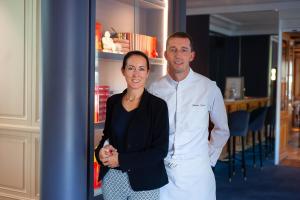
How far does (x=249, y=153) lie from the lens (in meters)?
8.22

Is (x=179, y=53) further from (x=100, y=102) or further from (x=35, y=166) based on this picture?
(x=35, y=166)

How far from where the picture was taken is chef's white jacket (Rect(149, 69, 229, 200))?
7.59ft

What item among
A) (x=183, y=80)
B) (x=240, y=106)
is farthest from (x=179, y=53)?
(x=240, y=106)

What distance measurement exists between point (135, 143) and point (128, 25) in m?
2.22

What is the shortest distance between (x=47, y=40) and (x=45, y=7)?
21cm

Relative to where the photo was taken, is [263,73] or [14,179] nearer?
[14,179]

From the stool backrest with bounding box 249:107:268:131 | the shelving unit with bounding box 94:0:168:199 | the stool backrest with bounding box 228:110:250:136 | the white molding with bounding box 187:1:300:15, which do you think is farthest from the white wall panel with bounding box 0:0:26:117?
the white molding with bounding box 187:1:300:15

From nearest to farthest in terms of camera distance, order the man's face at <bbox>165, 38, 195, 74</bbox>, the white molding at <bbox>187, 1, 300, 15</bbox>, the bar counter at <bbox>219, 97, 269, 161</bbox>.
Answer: the man's face at <bbox>165, 38, 195, 74</bbox>, the white molding at <bbox>187, 1, 300, 15</bbox>, the bar counter at <bbox>219, 97, 269, 161</bbox>

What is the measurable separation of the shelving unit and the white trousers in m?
1.45

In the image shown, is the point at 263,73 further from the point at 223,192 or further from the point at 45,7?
the point at 45,7

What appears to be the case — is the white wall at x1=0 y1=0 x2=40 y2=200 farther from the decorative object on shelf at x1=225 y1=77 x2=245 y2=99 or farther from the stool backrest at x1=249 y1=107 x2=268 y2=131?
the decorative object on shelf at x1=225 y1=77 x2=245 y2=99

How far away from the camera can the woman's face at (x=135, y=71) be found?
2086 mm

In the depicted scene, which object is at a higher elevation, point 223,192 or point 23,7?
point 23,7

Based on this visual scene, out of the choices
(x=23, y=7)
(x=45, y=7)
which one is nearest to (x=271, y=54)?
(x=23, y=7)
